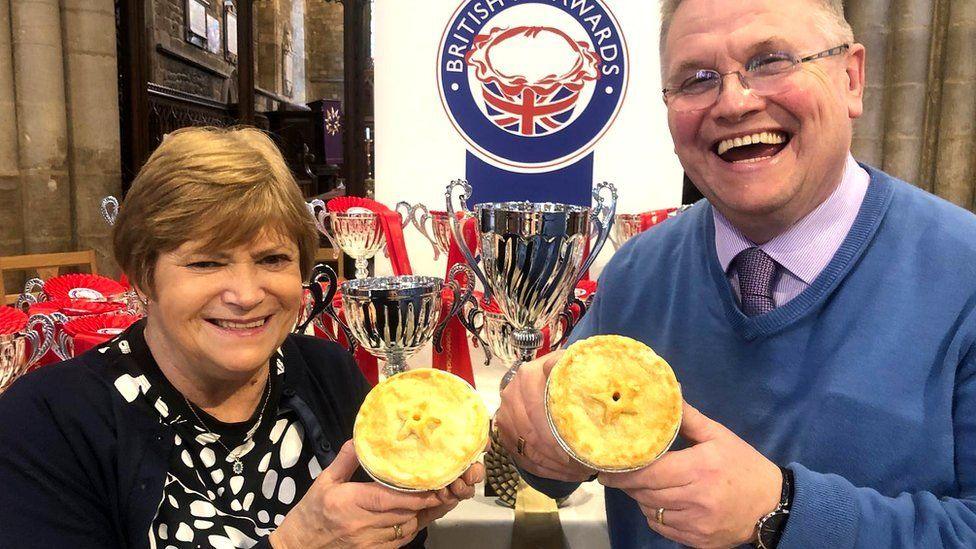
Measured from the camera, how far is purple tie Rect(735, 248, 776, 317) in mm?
1146

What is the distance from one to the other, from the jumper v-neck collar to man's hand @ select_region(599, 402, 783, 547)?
0.30 m

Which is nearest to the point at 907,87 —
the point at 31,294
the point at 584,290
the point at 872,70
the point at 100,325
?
the point at 872,70

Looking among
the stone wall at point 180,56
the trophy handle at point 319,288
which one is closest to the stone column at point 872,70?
the trophy handle at point 319,288

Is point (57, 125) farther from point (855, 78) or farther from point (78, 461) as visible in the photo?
point (855, 78)

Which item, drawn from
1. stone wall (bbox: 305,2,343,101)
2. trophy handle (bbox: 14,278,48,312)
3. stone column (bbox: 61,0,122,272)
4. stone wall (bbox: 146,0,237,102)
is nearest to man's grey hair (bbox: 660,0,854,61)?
trophy handle (bbox: 14,278,48,312)

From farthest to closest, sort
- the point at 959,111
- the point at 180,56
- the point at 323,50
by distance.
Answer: the point at 323,50 → the point at 180,56 → the point at 959,111

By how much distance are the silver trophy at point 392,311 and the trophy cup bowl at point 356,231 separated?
0.74 m

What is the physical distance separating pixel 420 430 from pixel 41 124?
486 cm

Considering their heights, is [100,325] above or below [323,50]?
below

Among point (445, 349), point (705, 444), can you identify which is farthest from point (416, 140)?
point (705, 444)

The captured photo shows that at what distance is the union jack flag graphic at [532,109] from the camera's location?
270cm

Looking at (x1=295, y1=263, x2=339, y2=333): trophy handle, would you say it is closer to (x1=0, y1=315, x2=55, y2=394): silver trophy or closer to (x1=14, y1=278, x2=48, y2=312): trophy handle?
(x1=0, y1=315, x2=55, y2=394): silver trophy

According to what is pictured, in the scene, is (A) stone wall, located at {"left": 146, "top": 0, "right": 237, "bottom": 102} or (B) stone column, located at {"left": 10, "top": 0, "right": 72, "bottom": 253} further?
(A) stone wall, located at {"left": 146, "top": 0, "right": 237, "bottom": 102}

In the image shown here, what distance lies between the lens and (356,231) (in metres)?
2.28
